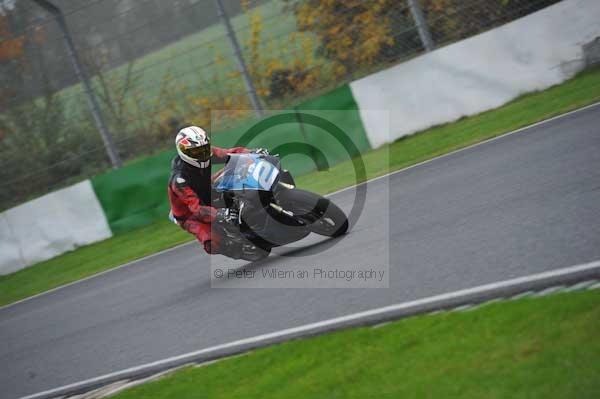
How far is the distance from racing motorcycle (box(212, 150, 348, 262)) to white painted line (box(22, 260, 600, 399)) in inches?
75.2

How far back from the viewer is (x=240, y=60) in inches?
566

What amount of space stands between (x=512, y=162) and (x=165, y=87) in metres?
7.80

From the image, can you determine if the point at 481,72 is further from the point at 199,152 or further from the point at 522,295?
the point at 522,295

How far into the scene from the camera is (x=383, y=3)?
14.2m

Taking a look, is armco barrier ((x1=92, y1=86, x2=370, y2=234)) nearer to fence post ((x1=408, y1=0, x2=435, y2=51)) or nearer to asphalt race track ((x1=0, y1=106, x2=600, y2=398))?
fence post ((x1=408, y1=0, x2=435, y2=51))

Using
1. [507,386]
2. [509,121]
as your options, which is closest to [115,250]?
[509,121]

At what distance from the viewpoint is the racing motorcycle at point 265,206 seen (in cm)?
765

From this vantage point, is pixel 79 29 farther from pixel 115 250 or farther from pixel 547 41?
pixel 547 41

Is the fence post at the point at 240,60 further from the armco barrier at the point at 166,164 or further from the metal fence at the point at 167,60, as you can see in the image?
the armco barrier at the point at 166,164

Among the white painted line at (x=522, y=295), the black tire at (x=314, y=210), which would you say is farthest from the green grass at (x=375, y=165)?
the white painted line at (x=522, y=295)

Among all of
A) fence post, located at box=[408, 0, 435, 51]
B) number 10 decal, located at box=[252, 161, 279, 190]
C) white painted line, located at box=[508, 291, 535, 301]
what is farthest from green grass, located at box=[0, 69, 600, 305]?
white painted line, located at box=[508, 291, 535, 301]

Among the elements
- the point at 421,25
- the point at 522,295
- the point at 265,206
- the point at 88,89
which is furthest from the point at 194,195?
the point at 88,89

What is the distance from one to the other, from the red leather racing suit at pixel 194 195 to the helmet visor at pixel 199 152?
207 millimetres

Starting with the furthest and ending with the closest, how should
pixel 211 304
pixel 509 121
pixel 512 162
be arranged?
pixel 509 121 < pixel 512 162 < pixel 211 304
